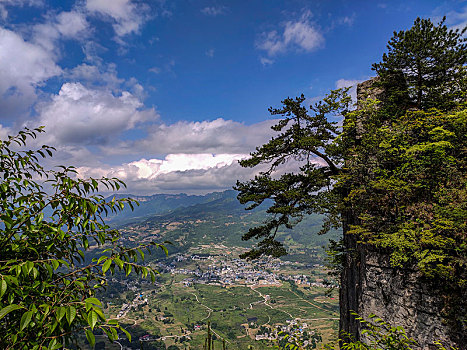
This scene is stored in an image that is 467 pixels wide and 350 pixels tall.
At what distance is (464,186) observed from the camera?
8594mm

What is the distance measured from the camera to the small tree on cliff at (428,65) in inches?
412

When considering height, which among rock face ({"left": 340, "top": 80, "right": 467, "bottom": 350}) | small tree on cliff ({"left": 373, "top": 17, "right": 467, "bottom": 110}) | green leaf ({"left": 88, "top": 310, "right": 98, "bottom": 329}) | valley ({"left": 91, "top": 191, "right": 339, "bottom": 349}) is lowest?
valley ({"left": 91, "top": 191, "right": 339, "bottom": 349})

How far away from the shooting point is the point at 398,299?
928 cm

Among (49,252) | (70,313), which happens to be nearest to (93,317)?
(70,313)

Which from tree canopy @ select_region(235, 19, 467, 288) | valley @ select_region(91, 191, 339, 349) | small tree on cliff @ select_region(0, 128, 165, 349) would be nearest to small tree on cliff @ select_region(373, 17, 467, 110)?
tree canopy @ select_region(235, 19, 467, 288)

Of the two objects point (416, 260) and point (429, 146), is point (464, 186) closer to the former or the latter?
point (429, 146)

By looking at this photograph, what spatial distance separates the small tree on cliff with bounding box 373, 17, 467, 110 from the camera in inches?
412

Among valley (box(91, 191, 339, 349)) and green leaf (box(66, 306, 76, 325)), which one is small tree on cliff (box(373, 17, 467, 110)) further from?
valley (box(91, 191, 339, 349))

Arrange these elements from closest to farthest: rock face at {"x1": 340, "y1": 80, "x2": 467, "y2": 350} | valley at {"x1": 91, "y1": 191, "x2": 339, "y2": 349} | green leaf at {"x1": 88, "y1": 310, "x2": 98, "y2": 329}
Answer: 1. green leaf at {"x1": 88, "y1": 310, "x2": 98, "y2": 329}
2. rock face at {"x1": 340, "y1": 80, "x2": 467, "y2": 350}
3. valley at {"x1": 91, "y1": 191, "x2": 339, "y2": 349}

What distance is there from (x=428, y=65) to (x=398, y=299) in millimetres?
10696

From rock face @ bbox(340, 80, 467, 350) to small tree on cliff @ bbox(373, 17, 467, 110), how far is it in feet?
5.89

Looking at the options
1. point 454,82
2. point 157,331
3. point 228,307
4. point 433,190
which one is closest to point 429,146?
point 433,190

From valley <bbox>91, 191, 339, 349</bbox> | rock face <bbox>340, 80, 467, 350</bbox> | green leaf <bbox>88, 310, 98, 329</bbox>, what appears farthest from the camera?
valley <bbox>91, 191, 339, 349</bbox>

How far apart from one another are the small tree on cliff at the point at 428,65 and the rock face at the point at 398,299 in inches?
70.7
